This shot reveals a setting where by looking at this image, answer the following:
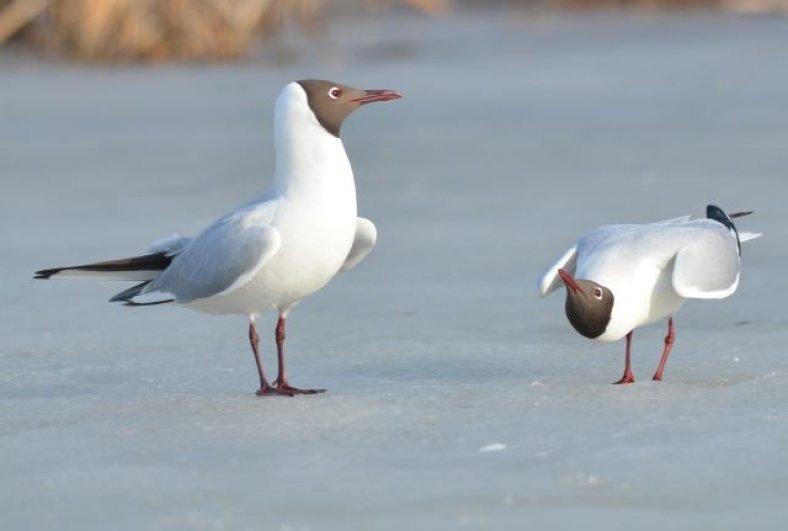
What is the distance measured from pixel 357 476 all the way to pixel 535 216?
14.0ft

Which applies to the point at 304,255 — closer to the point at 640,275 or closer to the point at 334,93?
the point at 334,93

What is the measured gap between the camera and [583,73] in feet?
41.4

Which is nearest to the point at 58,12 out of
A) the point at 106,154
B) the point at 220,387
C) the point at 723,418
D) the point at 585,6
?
the point at 106,154

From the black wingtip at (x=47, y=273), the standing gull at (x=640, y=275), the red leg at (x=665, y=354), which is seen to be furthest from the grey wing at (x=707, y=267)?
the black wingtip at (x=47, y=273)

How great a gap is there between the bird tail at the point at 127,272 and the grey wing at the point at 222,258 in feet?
0.33

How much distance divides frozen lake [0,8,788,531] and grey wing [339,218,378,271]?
351 mm

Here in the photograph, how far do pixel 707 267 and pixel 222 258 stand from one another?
1393mm

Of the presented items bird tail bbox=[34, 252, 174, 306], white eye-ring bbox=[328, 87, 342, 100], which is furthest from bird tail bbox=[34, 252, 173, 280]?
white eye-ring bbox=[328, 87, 342, 100]

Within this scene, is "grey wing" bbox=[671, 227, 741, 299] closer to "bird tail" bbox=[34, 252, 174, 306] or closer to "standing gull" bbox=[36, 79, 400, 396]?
"standing gull" bbox=[36, 79, 400, 396]

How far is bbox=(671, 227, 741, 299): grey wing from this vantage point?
4.96 metres

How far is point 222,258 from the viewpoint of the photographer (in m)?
4.94

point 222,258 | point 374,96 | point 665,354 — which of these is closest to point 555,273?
point 665,354

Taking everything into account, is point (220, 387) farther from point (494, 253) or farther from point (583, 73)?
point (583, 73)

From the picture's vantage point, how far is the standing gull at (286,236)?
488 centimetres
